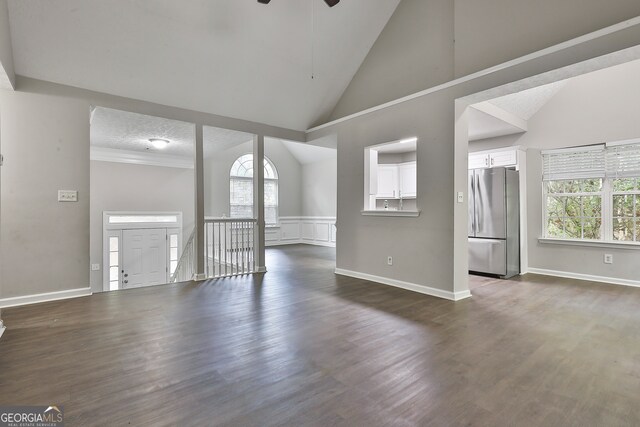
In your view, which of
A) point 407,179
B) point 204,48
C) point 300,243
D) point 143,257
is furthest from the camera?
point 300,243

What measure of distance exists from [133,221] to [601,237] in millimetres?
9238

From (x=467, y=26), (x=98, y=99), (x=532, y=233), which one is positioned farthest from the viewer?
(x=532, y=233)

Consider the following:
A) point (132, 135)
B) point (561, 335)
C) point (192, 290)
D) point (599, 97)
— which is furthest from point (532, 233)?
point (132, 135)

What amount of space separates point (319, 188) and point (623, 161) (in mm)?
6740

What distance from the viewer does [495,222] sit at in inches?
193

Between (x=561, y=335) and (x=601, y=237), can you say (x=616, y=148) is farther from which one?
(x=561, y=335)

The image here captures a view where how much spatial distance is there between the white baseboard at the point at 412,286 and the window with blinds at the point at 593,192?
2696 millimetres

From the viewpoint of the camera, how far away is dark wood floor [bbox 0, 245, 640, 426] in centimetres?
159

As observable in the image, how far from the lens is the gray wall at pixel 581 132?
14.2 ft

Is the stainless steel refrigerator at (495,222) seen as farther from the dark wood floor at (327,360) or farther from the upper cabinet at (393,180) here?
the upper cabinet at (393,180)

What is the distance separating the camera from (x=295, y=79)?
4.66 m

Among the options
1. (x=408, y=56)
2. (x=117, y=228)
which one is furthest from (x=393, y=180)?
(x=117, y=228)

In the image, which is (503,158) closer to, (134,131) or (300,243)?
(300,243)

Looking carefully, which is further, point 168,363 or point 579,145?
point 579,145
